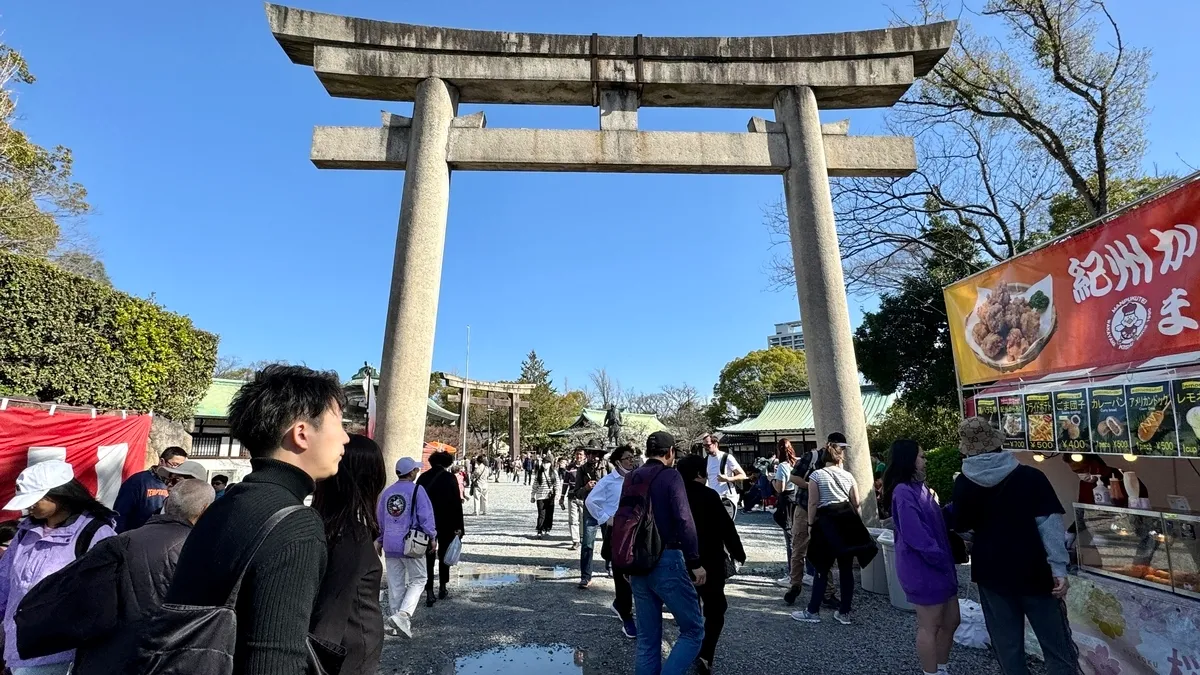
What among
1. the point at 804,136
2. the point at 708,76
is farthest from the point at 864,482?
the point at 708,76

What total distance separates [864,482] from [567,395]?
4427 centimetres

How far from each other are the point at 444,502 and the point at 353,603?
12.7 ft

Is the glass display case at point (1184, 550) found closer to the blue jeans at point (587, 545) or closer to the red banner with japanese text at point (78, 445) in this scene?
the blue jeans at point (587, 545)

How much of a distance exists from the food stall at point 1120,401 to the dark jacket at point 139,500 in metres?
7.56

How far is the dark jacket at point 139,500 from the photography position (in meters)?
5.25

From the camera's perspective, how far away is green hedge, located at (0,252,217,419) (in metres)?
8.95

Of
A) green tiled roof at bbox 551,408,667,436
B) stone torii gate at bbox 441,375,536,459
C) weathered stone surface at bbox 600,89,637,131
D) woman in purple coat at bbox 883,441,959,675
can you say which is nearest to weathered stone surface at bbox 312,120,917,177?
weathered stone surface at bbox 600,89,637,131

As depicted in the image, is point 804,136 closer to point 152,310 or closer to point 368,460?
point 368,460

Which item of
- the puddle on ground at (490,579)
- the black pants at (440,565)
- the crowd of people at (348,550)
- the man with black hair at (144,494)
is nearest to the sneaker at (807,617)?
the crowd of people at (348,550)

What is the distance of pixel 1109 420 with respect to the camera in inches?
161

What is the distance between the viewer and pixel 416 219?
709 centimetres

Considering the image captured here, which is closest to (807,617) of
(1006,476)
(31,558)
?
(1006,476)

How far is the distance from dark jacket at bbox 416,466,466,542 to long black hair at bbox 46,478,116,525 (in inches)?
122

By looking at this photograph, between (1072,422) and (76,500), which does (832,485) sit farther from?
(76,500)
